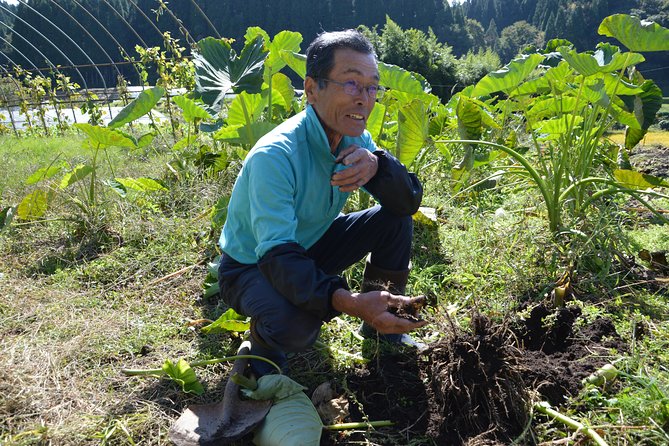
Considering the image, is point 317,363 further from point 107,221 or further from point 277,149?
point 107,221

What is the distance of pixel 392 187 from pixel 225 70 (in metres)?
1.38

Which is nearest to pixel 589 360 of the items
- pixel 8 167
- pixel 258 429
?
pixel 258 429

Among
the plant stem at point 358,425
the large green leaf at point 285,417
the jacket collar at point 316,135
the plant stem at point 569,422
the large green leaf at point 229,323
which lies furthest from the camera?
the large green leaf at point 229,323

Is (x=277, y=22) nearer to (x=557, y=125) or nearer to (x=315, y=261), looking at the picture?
(x=557, y=125)

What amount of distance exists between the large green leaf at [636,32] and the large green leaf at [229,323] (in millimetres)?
1762

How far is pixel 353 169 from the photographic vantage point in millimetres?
1729

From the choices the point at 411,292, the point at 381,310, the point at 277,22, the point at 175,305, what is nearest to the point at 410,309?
the point at 381,310

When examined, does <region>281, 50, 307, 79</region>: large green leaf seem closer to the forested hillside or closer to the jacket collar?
the jacket collar

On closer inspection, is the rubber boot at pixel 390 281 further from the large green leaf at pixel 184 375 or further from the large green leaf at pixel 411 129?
the large green leaf at pixel 411 129

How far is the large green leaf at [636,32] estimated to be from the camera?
2326mm

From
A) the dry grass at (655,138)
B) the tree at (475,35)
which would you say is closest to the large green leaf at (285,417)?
the dry grass at (655,138)

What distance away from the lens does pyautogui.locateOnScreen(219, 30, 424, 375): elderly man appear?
5.13 feet

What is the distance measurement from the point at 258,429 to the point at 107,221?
193 centimetres

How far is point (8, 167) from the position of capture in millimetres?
4656
